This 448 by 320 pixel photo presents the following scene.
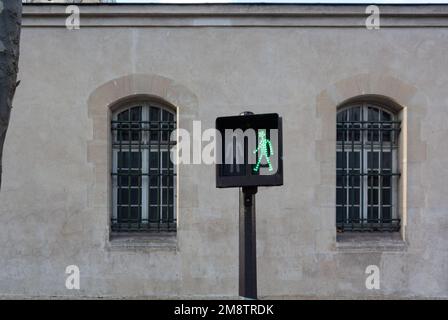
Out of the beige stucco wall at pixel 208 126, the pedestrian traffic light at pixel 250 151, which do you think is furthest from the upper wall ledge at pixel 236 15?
the pedestrian traffic light at pixel 250 151

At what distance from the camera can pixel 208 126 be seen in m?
6.59

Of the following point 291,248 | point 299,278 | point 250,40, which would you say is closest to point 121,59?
point 250,40

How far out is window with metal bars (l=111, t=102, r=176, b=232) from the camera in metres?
6.85

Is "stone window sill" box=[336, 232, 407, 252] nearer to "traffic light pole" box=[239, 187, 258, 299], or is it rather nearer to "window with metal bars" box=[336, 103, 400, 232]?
"window with metal bars" box=[336, 103, 400, 232]

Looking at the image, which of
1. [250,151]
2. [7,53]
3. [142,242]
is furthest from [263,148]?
[142,242]

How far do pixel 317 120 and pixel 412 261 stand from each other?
246 cm

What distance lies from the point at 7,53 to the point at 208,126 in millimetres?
4059

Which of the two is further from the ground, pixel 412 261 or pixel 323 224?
pixel 323 224

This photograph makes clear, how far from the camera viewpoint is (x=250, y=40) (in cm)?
664

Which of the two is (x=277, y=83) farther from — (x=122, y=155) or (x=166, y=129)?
(x=122, y=155)

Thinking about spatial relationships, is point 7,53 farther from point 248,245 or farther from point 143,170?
point 143,170

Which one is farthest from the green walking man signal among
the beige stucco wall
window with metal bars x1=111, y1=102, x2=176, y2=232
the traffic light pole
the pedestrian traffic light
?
window with metal bars x1=111, y1=102, x2=176, y2=232

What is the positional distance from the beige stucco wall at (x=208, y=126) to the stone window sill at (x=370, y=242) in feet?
0.10

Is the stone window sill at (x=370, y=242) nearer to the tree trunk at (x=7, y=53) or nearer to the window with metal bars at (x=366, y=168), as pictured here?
the window with metal bars at (x=366, y=168)
